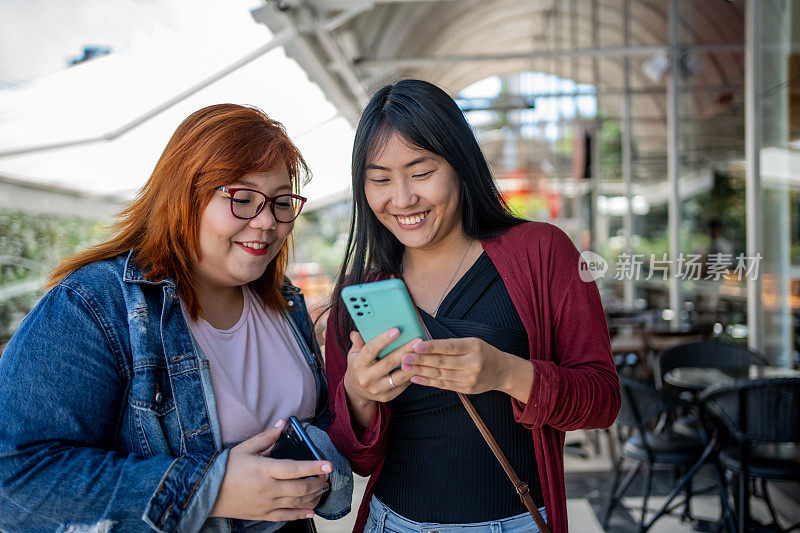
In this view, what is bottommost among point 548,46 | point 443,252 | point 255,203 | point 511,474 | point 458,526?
point 458,526

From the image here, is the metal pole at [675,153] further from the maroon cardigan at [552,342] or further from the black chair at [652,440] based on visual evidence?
the maroon cardigan at [552,342]

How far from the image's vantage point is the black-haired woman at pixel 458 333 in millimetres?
1396

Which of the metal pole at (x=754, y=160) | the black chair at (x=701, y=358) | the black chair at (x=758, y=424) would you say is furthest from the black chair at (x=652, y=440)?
the metal pole at (x=754, y=160)

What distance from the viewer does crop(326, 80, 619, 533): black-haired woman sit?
4.58ft

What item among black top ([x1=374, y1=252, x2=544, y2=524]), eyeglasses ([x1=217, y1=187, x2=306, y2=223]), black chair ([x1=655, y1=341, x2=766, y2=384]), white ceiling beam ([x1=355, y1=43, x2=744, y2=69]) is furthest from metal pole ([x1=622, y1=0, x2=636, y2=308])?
eyeglasses ([x1=217, y1=187, x2=306, y2=223])

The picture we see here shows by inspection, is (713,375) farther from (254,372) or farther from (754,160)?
(254,372)

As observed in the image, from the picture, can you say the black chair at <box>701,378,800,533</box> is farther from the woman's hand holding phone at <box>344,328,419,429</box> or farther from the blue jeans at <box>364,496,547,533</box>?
the woman's hand holding phone at <box>344,328,419,429</box>

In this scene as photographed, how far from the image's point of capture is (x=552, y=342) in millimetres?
1432

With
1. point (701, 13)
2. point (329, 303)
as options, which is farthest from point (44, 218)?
point (701, 13)

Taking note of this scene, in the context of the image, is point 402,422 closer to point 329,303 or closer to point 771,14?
point 329,303

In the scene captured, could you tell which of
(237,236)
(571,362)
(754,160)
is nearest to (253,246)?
(237,236)

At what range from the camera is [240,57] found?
17.1 ft

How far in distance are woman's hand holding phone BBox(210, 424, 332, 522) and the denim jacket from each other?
0.09 ft

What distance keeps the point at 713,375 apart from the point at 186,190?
3616 millimetres
